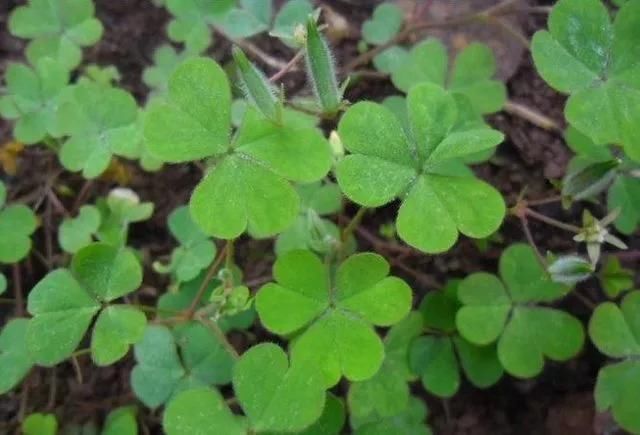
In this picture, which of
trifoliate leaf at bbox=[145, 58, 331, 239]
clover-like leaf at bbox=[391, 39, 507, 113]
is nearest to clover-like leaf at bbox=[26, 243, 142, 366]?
trifoliate leaf at bbox=[145, 58, 331, 239]

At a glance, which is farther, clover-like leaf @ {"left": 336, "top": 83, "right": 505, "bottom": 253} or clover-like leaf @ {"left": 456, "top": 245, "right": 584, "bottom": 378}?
clover-like leaf @ {"left": 456, "top": 245, "right": 584, "bottom": 378}

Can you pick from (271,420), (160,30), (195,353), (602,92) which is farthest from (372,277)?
(160,30)

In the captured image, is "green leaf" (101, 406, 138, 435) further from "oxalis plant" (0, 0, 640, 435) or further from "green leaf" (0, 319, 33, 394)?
"green leaf" (0, 319, 33, 394)

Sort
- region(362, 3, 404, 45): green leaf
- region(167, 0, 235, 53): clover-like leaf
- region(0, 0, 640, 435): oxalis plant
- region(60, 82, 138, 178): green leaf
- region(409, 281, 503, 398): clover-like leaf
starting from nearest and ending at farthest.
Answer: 1. region(0, 0, 640, 435): oxalis plant
2. region(409, 281, 503, 398): clover-like leaf
3. region(60, 82, 138, 178): green leaf
4. region(167, 0, 235, 53): clover-like leaf
5. region(362, 3, 404, 45): green leaf

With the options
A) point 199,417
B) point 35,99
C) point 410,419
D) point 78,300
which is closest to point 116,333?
point 78,300

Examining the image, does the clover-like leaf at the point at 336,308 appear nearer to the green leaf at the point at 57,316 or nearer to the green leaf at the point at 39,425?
the green leaf at the point at 57,316

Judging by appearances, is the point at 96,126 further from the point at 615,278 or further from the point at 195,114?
the point at 615,278
